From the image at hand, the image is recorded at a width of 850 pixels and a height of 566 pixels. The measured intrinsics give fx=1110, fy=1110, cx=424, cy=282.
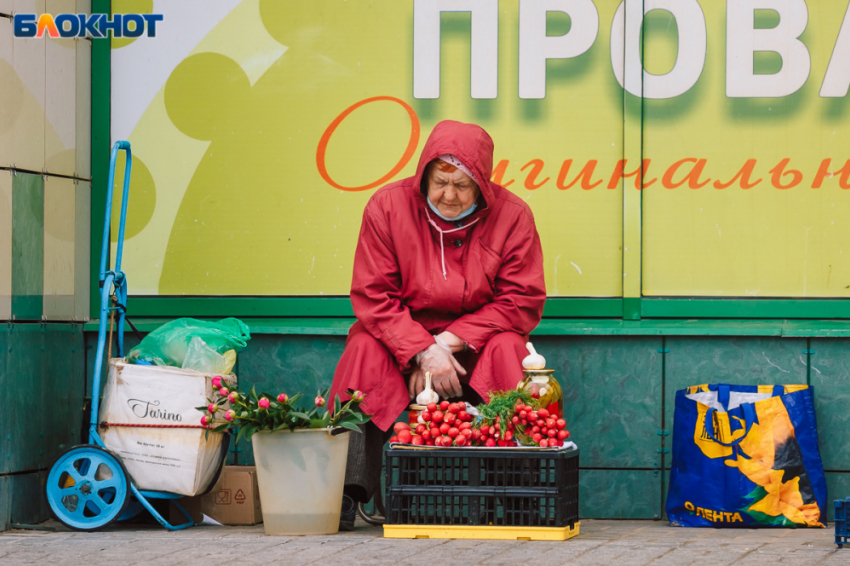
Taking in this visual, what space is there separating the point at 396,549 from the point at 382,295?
1144 millimetres

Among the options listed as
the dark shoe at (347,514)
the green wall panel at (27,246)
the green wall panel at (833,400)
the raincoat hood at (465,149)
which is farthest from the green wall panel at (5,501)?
the green wall panel at (833,400)

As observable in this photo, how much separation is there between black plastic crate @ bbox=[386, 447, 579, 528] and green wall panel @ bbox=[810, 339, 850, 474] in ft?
5.04

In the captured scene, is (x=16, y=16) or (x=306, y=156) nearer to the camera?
(x=16, y=16)

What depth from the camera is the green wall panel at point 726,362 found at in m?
5.19

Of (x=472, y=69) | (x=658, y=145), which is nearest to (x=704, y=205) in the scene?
(x=658, y=145)

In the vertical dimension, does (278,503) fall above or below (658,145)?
below

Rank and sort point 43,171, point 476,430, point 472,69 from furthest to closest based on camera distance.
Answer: point 472,69, point 43,171, point 476,430

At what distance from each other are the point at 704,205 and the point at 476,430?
188cm

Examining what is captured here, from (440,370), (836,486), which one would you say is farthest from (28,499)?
(836,486)

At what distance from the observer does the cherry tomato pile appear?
4.18 m

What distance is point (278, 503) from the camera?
430cm

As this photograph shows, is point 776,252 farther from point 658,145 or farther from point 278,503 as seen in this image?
point 278,503

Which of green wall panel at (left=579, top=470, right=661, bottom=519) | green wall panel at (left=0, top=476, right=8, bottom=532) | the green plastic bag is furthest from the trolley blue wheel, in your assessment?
green wall panel at (left=579, top=470, right=661, bottom=519)
